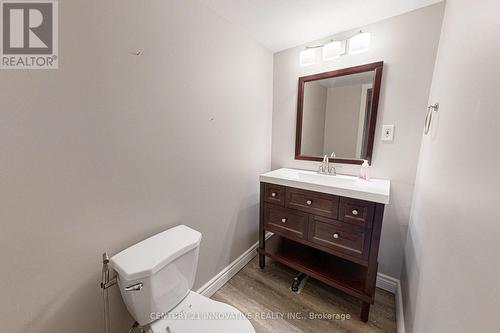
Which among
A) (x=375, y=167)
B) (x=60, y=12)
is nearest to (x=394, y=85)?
(x=375, y=167)

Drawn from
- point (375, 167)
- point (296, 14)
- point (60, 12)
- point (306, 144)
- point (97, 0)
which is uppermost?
point (296, 14)

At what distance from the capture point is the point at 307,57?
176 centimetres

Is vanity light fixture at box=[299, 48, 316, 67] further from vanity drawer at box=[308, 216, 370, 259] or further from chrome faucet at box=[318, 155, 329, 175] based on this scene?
vanity drawer at box=[308, 216, 370, 259]

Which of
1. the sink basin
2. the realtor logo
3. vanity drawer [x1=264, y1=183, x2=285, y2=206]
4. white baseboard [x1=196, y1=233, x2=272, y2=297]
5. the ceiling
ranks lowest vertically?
white baseboard [x1=196, y1=233, x2=272, y2=297]

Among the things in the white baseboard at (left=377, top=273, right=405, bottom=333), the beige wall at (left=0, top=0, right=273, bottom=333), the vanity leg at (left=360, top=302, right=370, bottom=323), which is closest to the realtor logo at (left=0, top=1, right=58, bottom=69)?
the beige wall at (left=0, top=0, right=273, bottom=333)

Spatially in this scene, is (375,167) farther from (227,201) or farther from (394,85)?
(227,201)

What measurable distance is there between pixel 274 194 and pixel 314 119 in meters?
0.86

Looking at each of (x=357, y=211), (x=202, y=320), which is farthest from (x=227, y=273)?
(x=357, y=211)

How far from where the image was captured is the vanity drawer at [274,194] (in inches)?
63.7

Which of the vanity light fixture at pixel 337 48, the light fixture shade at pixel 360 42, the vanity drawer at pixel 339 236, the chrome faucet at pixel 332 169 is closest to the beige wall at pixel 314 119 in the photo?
the chrome faucet at pixel 332 169

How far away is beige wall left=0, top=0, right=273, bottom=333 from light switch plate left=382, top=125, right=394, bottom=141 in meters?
1.31

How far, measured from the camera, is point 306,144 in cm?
195

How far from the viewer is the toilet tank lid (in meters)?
0.84

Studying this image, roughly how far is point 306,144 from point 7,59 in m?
1.94
